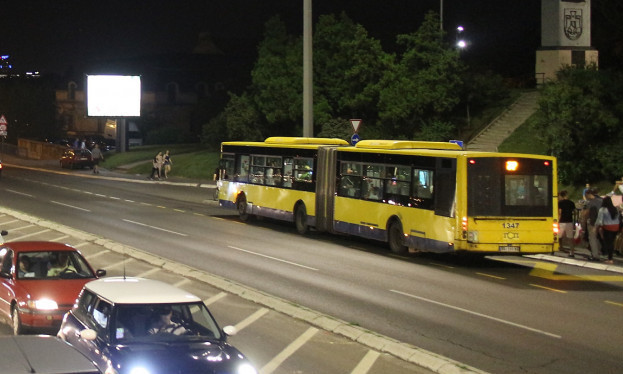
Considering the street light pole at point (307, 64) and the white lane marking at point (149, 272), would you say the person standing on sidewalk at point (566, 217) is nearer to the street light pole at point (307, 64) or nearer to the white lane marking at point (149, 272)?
the white lane marking at point (149, 272)

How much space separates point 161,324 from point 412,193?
15082 mm

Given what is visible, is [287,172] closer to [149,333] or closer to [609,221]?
[609,221]

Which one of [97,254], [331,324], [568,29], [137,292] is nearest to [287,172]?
[97,254]

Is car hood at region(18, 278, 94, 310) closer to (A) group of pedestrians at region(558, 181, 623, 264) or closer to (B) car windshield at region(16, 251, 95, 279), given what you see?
(B) car windshield at region(16, 251, 95, 279)

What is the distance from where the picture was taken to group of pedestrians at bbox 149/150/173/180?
56.2 meters

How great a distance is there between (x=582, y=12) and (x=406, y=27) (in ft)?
75.2

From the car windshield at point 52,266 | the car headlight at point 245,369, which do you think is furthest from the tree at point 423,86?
the car headlight at point 245,369

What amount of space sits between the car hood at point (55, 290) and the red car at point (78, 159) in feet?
176

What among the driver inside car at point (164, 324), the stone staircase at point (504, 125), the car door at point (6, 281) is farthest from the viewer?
the stone staircase at point (504, 125)

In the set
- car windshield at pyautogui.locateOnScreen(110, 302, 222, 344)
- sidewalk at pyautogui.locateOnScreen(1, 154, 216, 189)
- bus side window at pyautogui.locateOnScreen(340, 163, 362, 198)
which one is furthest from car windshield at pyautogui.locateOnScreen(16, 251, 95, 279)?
sidewalk at pyautogui.locateOnScreen(1, 154, 216, 189)

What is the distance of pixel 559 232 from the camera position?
24922 millimetres

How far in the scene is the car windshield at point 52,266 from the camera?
1503 cm

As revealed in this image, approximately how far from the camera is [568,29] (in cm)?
5084

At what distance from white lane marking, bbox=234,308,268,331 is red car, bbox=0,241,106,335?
2333 millimetres
